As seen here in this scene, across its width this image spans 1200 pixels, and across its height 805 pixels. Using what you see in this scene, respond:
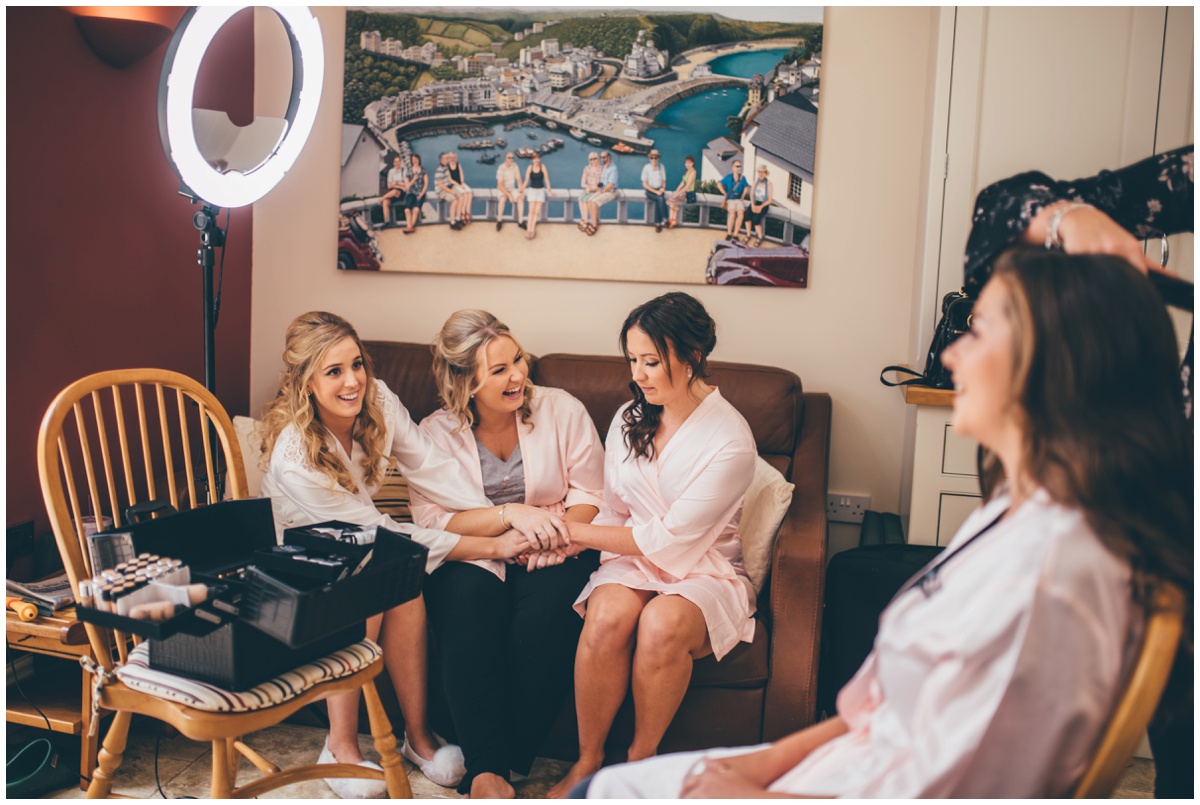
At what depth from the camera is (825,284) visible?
2836 mm

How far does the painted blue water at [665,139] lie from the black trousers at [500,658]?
4.72 feet

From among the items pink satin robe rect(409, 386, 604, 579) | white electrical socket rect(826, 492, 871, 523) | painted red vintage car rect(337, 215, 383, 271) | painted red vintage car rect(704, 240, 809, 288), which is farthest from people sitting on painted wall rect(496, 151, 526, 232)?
white electrical socket rect(826, 492, 871, 523)

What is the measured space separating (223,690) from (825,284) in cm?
213

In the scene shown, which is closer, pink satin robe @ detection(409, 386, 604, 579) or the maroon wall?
the maroon wall

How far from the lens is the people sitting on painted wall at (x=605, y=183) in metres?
2.89

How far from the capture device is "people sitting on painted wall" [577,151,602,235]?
2904 mm

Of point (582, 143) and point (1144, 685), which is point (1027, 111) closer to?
point (582, 143)

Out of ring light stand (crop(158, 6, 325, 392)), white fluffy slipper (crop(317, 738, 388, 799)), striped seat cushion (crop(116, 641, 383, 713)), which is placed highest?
ring light stand (crop(158, 6, 325, 392))

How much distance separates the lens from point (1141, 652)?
0.77 meters

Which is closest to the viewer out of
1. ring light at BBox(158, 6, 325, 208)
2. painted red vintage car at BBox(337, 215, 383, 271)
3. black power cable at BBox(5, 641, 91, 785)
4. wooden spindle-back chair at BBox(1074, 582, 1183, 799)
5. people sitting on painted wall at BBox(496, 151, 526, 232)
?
wooden spindle-back chair at BBox(1074, 582, 1183, 799)

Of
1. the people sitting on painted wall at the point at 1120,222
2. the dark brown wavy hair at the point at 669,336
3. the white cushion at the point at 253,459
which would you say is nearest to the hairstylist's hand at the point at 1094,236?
the people sitting on painted wall at the point at 1120,222

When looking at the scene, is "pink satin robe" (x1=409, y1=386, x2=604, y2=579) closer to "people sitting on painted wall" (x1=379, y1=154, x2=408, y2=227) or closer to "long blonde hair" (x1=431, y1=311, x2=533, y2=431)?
"long blonde hair" (x1=431, y1=311, x2=533, y2=431)

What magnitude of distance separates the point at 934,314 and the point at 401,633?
5.37 feet

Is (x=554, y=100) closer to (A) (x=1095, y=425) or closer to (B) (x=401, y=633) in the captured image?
(B) (x=401, y=633)
